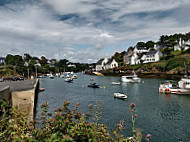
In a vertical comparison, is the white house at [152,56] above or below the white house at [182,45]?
below

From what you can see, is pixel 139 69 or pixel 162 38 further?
pixel 162 38

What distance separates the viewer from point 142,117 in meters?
20.0

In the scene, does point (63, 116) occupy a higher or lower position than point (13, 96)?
higher

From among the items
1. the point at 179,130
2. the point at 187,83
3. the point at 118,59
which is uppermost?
the point at 118,59

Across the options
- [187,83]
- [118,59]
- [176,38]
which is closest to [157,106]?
[187,83]

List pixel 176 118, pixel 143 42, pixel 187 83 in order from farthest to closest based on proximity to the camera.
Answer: pixel 143 42 < pixel 187 83 < pixel 176 118

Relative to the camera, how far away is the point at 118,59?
14838 centimetres

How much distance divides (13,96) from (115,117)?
12239mm

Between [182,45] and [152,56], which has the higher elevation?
[182,45]

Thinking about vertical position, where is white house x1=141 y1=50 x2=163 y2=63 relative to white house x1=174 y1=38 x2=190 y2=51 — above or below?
below

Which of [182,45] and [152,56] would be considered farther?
[152,56]

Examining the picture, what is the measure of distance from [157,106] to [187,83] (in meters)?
14.8

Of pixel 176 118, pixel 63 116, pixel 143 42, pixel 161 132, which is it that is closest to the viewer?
pixel 63 116

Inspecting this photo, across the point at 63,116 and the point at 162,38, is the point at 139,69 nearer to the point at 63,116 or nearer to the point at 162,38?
the point at 162,38
